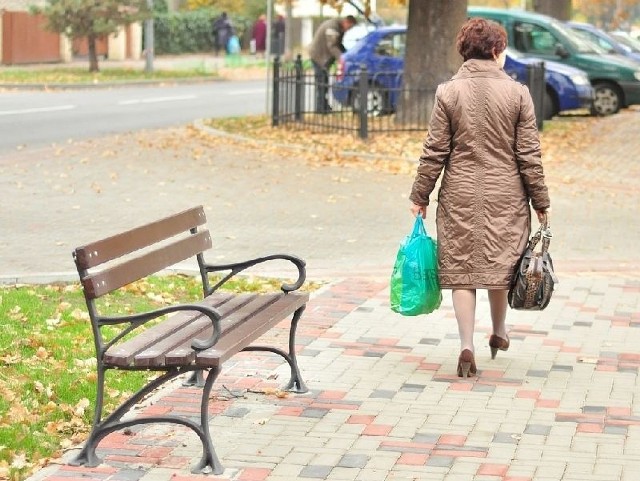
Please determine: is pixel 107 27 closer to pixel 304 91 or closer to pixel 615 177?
pixel 304 91

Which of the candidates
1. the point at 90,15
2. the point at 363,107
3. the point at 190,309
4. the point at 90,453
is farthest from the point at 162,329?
the point at 90,15

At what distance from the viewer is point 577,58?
1038 inches

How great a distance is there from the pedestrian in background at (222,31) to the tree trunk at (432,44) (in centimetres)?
3436

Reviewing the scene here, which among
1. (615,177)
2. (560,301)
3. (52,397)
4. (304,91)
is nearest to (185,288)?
(560,301)

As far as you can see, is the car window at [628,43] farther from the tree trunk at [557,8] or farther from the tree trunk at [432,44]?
the tree trunk at [432,44]

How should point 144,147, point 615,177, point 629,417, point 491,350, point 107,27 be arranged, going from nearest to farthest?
point 629,417
point 491,350
point 615,177
point 144,147
point 107,27

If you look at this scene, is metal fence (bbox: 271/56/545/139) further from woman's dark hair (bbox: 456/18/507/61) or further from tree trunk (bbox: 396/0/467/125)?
woman's dark hair (bbox: 456/18/507/61)

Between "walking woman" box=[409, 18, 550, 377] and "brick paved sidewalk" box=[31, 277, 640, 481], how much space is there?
503 millimetres

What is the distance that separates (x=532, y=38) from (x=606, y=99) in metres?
1.67

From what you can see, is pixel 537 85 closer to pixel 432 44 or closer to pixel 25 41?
pixel 432 44

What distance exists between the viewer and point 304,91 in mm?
20562

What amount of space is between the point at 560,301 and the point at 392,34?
53.1ft

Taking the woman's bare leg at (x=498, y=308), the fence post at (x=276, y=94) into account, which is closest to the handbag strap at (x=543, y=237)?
the woman's bare leg at (x=498, y=308)

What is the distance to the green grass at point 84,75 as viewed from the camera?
34775mm
